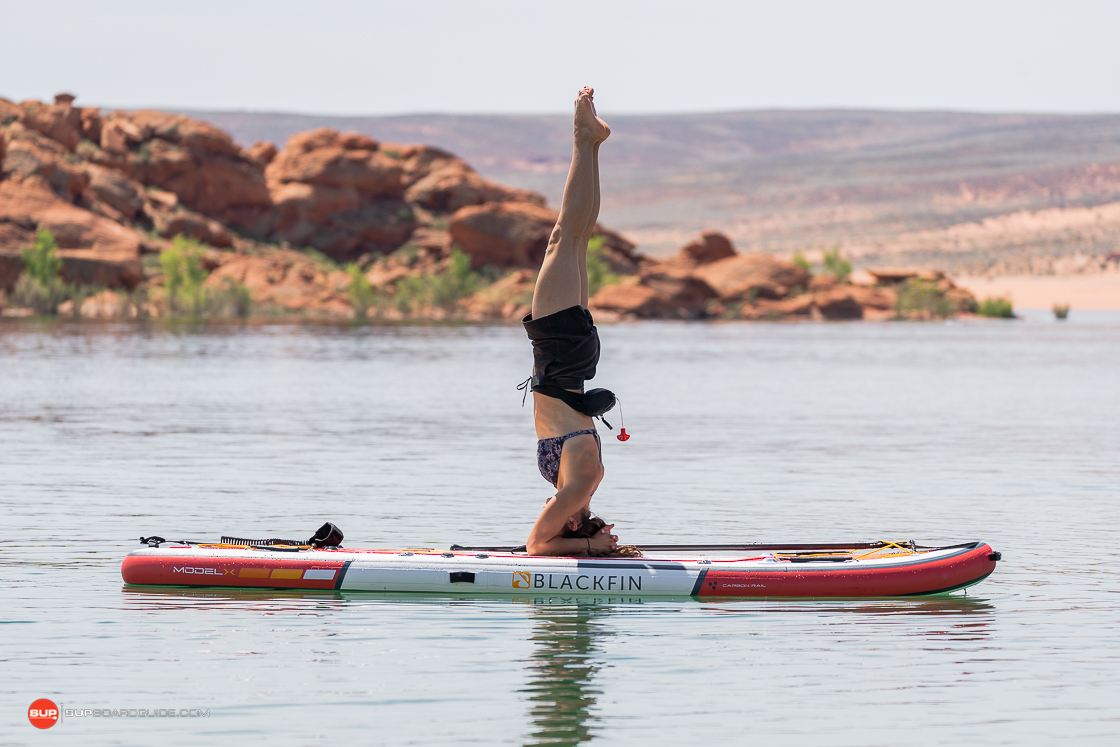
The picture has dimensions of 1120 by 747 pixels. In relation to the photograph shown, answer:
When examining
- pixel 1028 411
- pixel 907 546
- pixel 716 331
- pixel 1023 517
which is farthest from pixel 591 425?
pixel 716 331

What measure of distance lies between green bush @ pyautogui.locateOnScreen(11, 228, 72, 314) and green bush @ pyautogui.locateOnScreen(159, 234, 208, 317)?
6900mm

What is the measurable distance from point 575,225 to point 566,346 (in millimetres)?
995

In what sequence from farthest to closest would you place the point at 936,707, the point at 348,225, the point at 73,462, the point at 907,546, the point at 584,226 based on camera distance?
the point at 348,225 < the point at 73,462 < the point at 907,546 < the point at 584,226 < the point at 936,707

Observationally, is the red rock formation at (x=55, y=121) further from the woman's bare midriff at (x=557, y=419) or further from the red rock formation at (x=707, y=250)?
the woman's bare midriff at (x=557, y=419)

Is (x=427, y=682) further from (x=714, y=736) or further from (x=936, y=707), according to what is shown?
(x=936, y=707)

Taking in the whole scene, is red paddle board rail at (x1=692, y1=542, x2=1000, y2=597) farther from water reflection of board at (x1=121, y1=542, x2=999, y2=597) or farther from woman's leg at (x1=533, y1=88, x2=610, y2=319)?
woman's leg at (x1=533, y1=88, x2=610, y2=319)

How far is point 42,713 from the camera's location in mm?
8773

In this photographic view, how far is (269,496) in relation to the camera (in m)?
19.2

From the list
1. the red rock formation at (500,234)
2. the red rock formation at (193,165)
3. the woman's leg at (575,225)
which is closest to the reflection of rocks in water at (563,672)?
the woman's leg at (575,225)

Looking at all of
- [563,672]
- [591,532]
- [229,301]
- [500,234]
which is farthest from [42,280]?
[563,672]

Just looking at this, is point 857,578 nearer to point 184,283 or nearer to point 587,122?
point 587,122

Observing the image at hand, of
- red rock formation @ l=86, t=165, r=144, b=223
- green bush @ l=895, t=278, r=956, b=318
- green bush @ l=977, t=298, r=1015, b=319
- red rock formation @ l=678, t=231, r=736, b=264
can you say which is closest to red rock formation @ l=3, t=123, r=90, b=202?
red rock formation @ l=86, t=165, r=144, b=223

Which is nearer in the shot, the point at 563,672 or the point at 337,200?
the point at 563,672

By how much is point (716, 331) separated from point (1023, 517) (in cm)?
7542
